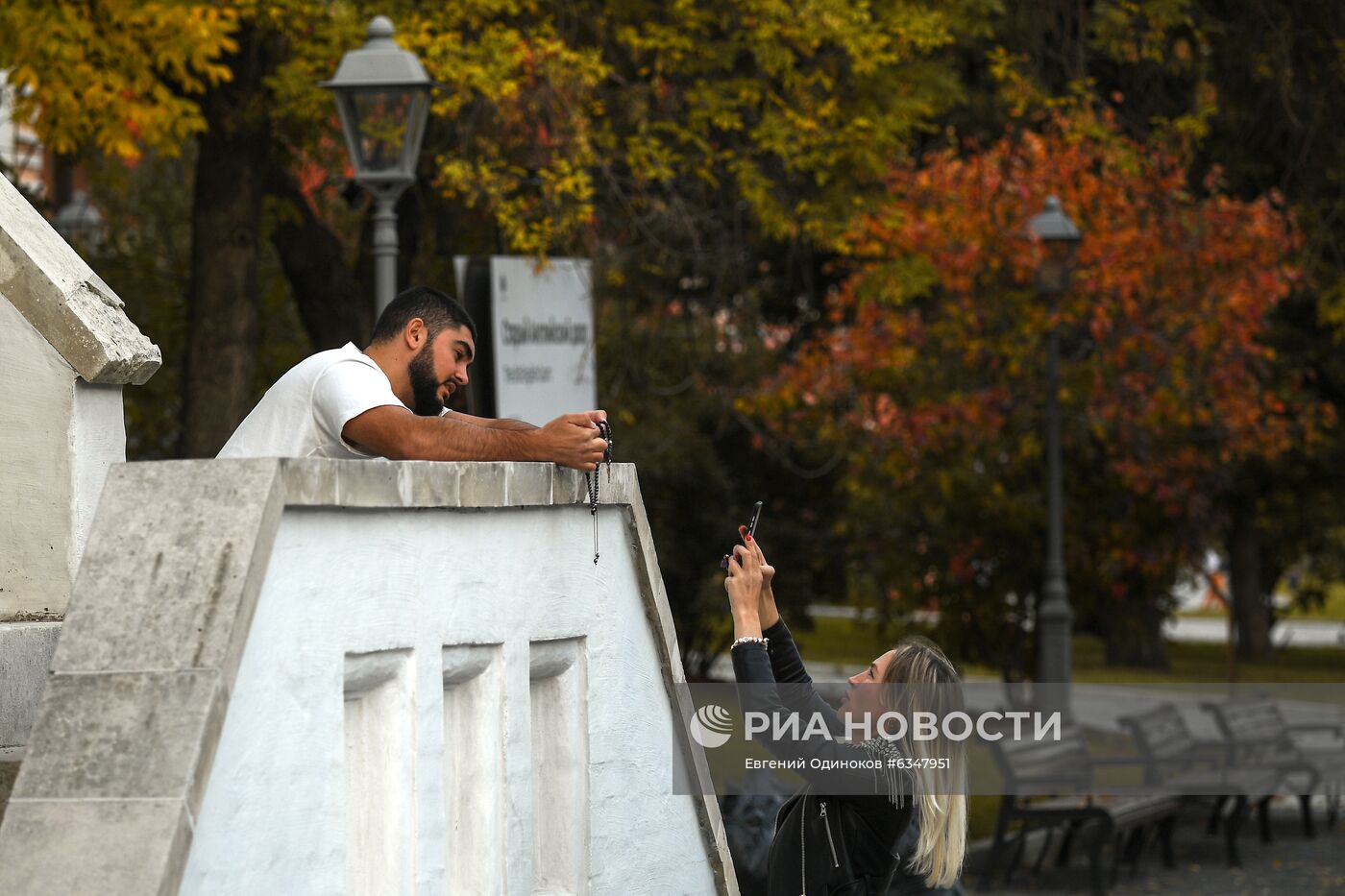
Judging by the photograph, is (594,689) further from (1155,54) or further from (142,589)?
(1155,54)

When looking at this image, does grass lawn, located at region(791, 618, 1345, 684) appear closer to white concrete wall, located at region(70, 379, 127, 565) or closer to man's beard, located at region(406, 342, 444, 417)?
man's beard, located at region(406, 342, 444, 417)

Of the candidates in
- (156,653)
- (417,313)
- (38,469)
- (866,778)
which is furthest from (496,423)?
(156,653)

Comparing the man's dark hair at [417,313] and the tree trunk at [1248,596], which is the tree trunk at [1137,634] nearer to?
the tree trunk at [1248,596]

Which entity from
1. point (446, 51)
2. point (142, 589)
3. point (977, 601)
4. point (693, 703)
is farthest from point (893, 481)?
point (142, 589)

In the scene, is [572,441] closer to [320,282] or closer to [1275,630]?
[320,282]

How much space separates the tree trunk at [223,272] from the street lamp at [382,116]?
249cm

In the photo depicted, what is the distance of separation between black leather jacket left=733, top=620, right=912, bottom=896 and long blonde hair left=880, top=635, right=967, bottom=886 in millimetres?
62

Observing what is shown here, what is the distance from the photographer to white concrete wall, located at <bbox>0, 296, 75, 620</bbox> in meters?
5.01

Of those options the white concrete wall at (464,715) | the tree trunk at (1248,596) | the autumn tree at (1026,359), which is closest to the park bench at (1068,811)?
the autumn tree at (1026,359)

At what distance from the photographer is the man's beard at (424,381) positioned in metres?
5.21

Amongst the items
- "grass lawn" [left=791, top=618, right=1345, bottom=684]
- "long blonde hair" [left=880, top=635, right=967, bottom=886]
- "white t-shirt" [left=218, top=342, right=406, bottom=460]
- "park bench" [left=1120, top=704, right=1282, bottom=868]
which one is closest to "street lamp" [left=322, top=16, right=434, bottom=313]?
"white t-shirt" [left=218, top=342, right=406, bottom=460]

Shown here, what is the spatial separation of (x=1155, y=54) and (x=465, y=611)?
13.9 meters

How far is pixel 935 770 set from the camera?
4879mm

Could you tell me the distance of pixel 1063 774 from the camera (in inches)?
524
